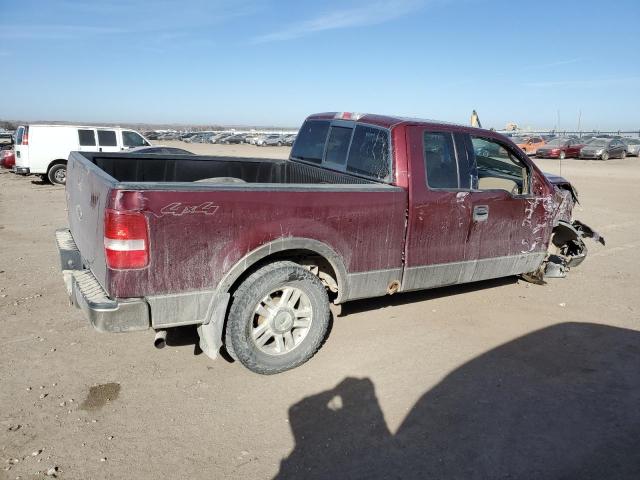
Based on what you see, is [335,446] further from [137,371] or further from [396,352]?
[137,371]

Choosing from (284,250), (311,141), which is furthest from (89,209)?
(311,141)

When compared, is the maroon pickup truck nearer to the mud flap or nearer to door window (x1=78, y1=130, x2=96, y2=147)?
the mud flap

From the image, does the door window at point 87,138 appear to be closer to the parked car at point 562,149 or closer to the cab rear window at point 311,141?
the cab rear window at point 311,141

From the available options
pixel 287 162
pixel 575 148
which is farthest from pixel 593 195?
pixel 575 148

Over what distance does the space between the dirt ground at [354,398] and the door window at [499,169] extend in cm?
128

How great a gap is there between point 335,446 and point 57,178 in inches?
642

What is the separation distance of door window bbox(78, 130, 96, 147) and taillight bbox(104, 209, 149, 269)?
14528mm

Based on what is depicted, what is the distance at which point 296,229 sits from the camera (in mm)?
3586

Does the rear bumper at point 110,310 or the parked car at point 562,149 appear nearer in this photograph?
the rear bumper at point 110,310

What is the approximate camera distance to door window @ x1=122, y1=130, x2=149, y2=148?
1633 centimetres

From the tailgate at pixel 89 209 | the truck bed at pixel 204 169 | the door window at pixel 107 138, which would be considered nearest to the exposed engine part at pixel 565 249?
the truck bed at pixel 204 169

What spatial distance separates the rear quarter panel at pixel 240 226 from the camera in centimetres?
306

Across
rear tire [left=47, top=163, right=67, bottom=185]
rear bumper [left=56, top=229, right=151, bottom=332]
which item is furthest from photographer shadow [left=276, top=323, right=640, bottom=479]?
rear tire [left=47, top=163, right=67, bottom=185]

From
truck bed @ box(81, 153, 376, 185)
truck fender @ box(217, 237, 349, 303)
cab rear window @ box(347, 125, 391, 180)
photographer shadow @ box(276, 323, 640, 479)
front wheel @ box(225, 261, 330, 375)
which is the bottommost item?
photographer shadow @ box(276, 323, 640, 479)
